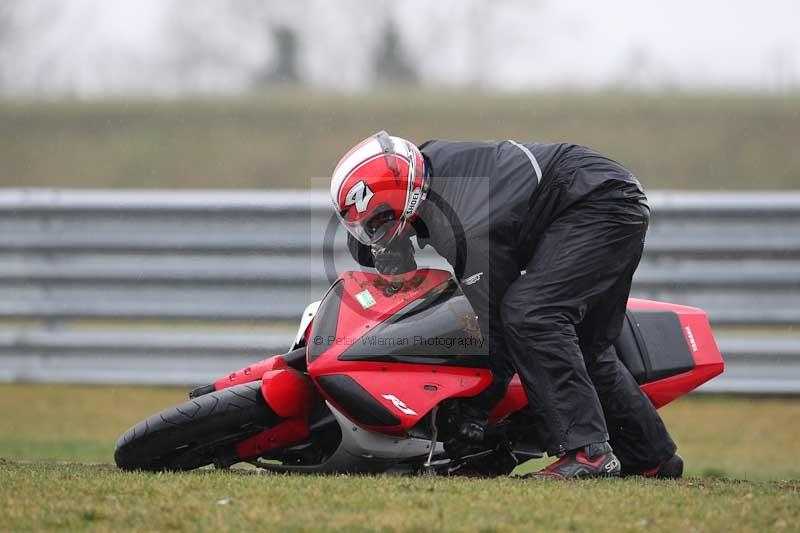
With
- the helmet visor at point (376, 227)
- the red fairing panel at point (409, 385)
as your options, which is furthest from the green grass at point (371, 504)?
the helmet visor at point (376, 227)

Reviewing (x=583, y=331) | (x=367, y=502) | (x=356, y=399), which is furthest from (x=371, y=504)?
(x=583, y=331)

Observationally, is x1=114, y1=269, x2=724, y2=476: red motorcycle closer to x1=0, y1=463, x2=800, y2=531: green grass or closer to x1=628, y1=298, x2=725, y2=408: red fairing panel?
x1=0, y1=463, x2=800, y2=531: green grass

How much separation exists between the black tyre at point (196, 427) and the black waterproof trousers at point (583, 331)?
1067 mm

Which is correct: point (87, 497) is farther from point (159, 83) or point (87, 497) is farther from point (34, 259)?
point (159, 83)

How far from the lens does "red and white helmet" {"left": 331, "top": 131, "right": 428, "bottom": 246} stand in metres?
4.54

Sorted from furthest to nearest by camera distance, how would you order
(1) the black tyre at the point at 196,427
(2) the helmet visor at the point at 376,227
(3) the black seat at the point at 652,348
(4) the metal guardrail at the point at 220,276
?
(4) the metal guardrail at the point at 220,276, (3) the black seat at the point at 652,348, (2) the helmet visor at the point at 376,227, (1) the black tyre at the point at 196,427

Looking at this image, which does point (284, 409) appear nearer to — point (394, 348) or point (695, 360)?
point (394, 348)

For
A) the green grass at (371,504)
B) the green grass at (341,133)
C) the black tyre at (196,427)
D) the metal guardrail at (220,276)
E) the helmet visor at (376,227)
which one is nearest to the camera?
the green grass at (371,504)

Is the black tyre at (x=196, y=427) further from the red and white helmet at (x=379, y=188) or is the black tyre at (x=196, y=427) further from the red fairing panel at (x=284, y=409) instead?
the red and white helmet at (x=379, y=188)

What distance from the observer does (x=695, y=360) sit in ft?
16.9

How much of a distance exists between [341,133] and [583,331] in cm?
1484

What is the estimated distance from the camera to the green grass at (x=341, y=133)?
1800 centimetres

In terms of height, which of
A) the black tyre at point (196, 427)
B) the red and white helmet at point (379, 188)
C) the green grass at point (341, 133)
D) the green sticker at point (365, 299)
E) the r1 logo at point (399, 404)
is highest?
the red and white helmet at point (379, 188)

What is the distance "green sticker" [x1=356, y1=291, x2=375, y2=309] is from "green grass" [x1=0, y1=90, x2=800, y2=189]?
12.5 meters
